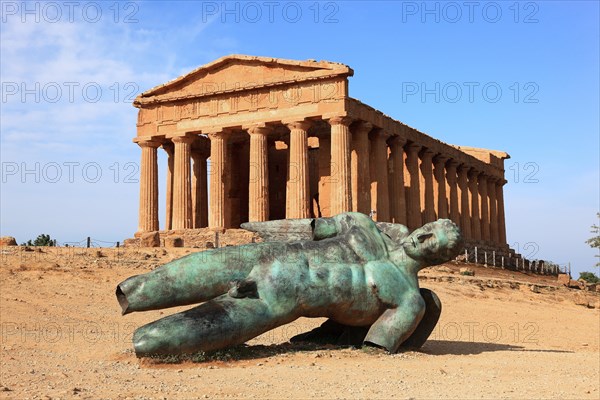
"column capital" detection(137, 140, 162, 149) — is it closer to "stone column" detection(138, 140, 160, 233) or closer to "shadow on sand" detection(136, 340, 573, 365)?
"stone column" detection(138, 140, 160, 233)

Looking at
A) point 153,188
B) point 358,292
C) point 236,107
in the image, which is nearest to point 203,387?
point 358,292

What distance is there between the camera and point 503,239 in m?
56.5

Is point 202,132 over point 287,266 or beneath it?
over

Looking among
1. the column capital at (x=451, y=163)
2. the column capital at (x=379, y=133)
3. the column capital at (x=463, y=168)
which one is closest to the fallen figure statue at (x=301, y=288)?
the column capital at (x=379, y=133)

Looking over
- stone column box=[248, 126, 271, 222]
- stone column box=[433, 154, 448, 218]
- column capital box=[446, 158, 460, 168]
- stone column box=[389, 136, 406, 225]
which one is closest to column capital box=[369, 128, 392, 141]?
stone column box=[389, 136, 406, 225]

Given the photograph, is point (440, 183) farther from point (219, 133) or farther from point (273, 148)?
point (219, 133)

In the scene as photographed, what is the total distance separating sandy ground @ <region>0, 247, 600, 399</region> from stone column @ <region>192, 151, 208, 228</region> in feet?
69.8

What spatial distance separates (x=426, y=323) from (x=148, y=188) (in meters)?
29.6

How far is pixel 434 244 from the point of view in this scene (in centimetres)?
984

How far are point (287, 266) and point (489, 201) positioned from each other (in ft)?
160

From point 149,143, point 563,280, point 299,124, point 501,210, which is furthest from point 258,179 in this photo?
point 501,210

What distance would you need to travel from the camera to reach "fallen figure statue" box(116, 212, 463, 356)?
845 cm

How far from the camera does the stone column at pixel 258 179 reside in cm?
3419

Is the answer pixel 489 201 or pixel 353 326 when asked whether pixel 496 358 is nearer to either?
pixel 353 326
